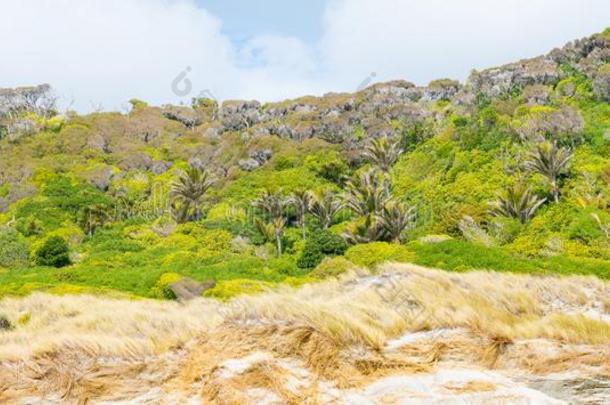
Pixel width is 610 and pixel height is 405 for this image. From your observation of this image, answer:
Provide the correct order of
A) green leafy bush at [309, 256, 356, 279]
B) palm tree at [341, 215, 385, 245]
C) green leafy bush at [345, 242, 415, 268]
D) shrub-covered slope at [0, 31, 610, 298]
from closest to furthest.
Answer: green leafy bush at [309, 256, 356, 279] → green leafy bush at [345, 242, 415, 268] → shrub-covered slope at [0, 31, 610, 298] → palm tree at [341, 215, 385, 245]

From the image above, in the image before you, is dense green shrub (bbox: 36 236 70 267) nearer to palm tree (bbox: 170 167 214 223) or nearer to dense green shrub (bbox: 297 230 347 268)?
palm tree (bbox: 170 167 214 223)

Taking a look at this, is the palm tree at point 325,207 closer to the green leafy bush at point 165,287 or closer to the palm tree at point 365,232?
the palm tree at point 365,232

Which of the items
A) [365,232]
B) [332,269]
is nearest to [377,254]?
[332,269]

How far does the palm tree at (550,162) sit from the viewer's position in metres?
42.0

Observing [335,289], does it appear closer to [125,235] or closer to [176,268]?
[176,268]

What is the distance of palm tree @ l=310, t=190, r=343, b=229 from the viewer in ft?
168

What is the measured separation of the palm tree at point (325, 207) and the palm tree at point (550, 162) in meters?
16.9

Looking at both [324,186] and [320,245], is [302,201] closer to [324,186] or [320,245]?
[324,186]

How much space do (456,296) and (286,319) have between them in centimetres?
278

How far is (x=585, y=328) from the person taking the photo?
6250 millimetres

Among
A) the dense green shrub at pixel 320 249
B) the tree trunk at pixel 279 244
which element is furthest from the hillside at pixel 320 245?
the tree trunk at pixel 279 244

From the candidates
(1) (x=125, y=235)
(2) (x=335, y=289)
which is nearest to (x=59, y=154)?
(1) (x=125, y=235)

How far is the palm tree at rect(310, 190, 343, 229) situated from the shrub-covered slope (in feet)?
0.58

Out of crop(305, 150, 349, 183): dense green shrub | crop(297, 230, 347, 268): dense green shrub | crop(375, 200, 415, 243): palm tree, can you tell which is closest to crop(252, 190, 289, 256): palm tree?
crop(375, 200, 415, 243): palm tree
